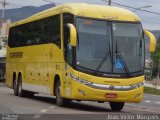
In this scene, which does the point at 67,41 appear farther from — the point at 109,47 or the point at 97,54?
the point at 109,47

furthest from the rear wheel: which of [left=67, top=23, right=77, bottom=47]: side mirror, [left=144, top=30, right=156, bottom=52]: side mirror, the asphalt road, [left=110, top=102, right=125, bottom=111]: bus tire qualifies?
[left=144, top=30, right=156, bottom=52]: side mirror

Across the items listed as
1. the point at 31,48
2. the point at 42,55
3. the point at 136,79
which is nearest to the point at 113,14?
the point at 136,79

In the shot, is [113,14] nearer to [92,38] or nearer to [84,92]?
[92,38]

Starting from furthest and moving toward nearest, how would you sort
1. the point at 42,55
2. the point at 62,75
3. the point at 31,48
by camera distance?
the point at 31,48 → the point at 42,55 → the point at 62,75

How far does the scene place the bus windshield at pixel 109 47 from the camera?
20.6m

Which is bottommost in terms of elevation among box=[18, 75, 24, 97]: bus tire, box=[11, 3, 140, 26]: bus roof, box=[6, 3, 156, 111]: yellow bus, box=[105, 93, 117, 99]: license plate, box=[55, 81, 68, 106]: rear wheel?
box=[18, 75, 24, 97]: bus tire

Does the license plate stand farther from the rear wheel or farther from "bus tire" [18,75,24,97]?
"bus tire" [18,75,24,97]

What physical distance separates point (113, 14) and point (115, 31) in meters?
0.70

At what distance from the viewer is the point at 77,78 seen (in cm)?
2041

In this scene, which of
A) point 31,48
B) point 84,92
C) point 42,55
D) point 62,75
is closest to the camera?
point 84,92

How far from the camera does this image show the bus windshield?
2059cm

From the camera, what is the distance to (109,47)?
20.9 m

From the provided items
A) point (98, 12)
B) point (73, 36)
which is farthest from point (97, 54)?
point (98, 12)

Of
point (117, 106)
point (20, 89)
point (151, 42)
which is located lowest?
point (20, 89)
